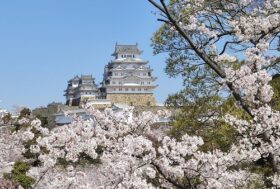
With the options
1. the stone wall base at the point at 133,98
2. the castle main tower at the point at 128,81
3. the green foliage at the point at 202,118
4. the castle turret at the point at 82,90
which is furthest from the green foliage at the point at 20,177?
the castle turret at the point at 82,90

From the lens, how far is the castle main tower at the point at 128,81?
49656 mm

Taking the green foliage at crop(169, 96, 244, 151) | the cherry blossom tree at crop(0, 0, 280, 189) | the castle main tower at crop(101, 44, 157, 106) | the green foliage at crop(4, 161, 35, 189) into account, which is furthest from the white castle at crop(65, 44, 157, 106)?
the cherry blossom tree at crop(0, 0, 280, 189)

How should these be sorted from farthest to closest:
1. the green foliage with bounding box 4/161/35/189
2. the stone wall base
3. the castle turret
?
the castle turret
the stone wall base
the green foliage with bounding box 4/161/35/189

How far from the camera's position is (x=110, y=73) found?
52.0 m

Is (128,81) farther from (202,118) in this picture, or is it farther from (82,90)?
(202,118)

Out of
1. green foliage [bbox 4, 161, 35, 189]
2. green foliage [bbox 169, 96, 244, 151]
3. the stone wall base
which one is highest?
the stone wall base

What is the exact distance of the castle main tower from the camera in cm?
4966

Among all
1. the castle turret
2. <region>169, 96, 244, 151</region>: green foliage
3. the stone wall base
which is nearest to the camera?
<region>169, 96, 244, 151</region>: green foliage

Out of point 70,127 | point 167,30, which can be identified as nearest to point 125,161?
point 70,127

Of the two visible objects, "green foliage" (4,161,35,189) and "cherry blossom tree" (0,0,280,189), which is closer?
"cherry blossom tree" (0,0,280,189)

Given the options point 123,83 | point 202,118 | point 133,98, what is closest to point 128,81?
point 123,83

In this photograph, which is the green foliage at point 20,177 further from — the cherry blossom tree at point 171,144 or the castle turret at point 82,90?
the castle turret at point 82,90

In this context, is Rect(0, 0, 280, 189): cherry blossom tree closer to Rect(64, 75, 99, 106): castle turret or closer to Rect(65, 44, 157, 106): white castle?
Rect(65, 44, 157, 106): white castle

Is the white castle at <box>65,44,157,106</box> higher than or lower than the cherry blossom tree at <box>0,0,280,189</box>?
higher
